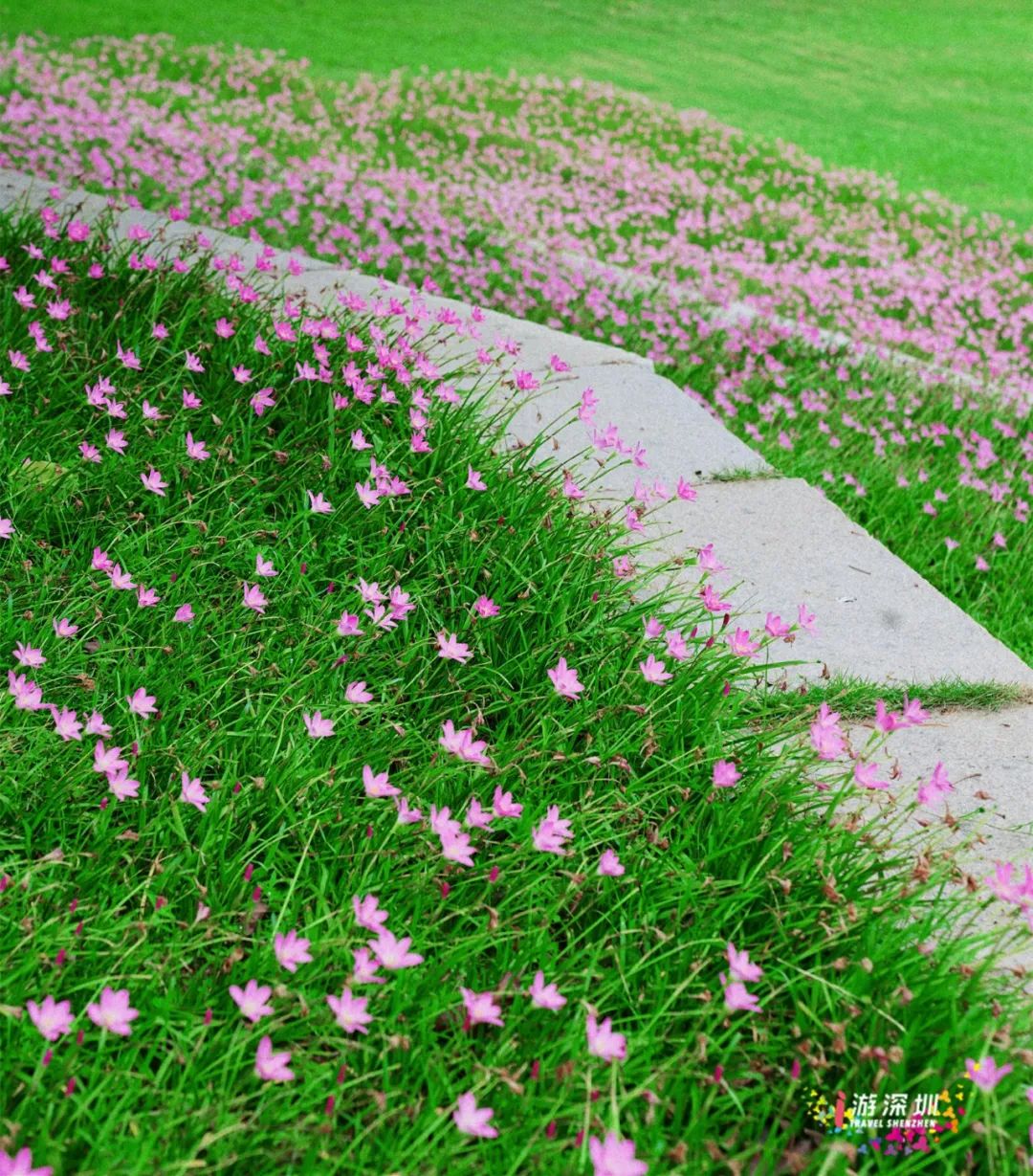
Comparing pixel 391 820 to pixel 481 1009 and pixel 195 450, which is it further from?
pixel 195 450

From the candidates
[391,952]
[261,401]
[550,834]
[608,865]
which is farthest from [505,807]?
[261,401]

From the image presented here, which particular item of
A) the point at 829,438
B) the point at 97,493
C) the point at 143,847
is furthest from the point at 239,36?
the point at 143,847

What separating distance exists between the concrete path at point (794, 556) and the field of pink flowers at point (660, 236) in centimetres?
63

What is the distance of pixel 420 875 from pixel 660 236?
25.9 ft

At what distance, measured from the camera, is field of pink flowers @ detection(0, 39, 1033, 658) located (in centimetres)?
480

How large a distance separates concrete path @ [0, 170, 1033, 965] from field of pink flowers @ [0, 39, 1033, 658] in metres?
0.63

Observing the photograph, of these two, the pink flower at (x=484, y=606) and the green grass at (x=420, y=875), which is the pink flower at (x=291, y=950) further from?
the pink flower at (x=484, y=606)

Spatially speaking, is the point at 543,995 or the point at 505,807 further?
the point at 505,807

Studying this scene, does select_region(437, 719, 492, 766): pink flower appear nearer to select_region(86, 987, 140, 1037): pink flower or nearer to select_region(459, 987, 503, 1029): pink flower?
select_region(459, 987, 503, 1029): pink flower

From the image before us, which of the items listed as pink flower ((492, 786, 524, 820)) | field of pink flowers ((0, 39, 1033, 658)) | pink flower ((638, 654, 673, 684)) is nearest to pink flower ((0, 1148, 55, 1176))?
pink flower ((492, 786, 524, 820))

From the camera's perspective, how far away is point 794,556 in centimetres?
324

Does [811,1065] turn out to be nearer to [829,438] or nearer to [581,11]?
[829,438]

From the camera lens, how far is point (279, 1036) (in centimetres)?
154

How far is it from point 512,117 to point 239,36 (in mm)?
4245
